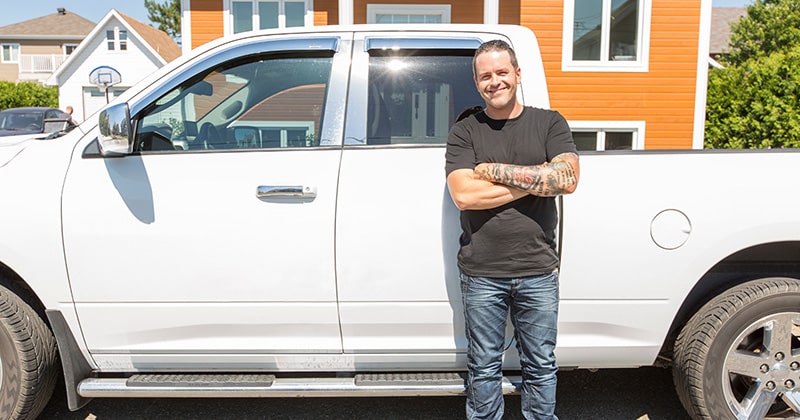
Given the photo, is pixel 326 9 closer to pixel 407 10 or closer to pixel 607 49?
pixel 407 10

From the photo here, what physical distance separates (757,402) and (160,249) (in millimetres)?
2788

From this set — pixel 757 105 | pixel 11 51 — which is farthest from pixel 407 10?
pixel 11 51

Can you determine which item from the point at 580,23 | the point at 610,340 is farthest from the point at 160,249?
the point at 580,23

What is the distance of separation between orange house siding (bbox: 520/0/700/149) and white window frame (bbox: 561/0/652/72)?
0.25ft

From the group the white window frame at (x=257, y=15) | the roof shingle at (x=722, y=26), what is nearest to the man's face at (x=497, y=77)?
the white window frame at (x=257, y=15)

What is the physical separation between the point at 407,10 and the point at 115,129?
934 cm

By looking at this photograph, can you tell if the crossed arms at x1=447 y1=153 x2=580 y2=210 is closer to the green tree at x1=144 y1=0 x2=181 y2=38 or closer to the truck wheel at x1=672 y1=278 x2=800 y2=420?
the truck wheel at x1=672 y1=278 x2=800 y2=420

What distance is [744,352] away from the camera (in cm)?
266

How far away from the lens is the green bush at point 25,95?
96.1 feet

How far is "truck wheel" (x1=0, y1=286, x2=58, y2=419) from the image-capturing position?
2.61 meters

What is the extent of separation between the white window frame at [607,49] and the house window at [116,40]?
2757 centimetres

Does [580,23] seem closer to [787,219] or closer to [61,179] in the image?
[787,219]

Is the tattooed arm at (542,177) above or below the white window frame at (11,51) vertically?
below

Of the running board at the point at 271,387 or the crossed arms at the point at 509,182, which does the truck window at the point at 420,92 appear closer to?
the crossed arms at the point at 509,182
